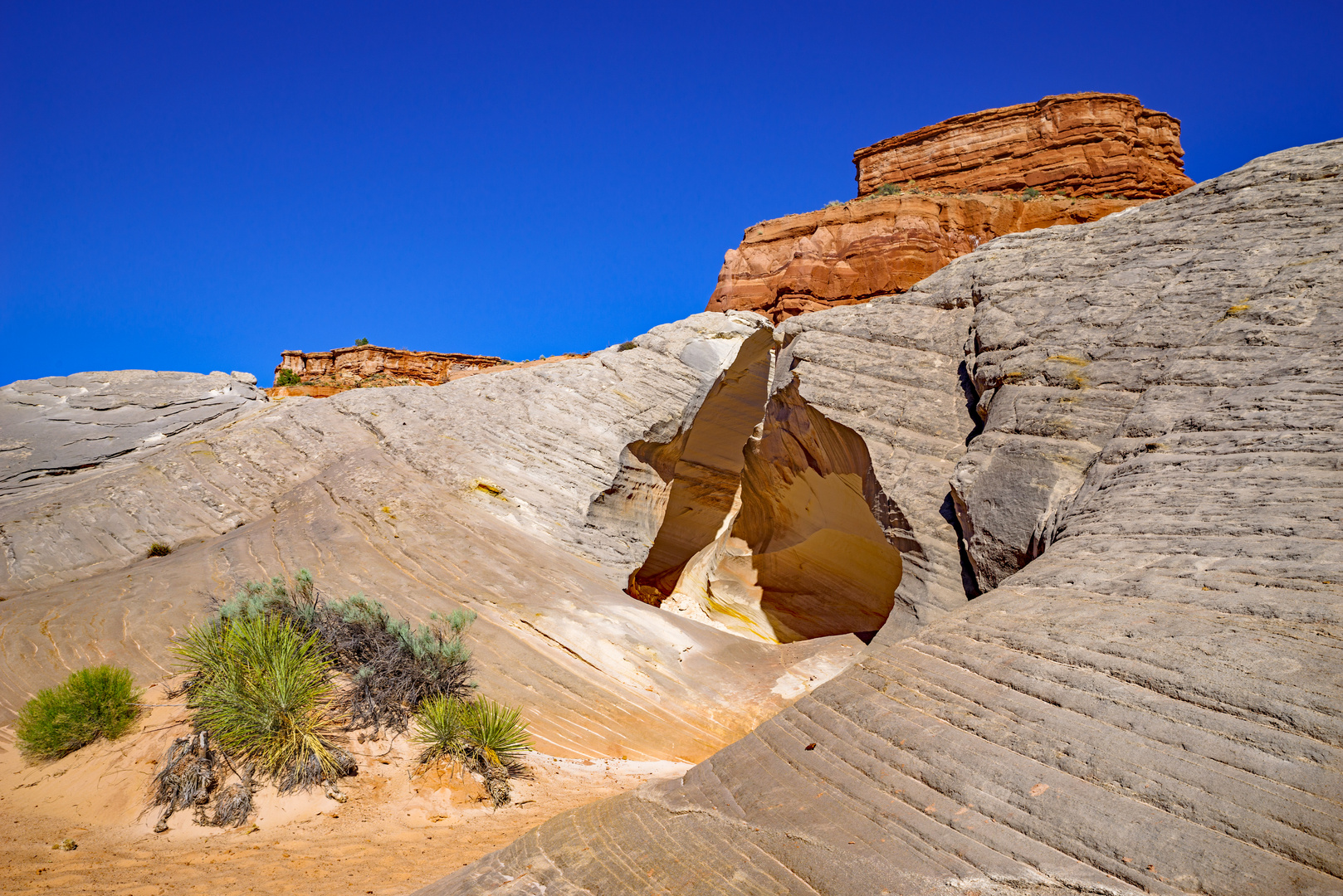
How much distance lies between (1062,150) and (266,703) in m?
45.5

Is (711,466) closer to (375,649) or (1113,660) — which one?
(375,649)

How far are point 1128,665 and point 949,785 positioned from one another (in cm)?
123

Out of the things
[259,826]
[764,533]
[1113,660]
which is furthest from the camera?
[764,533]

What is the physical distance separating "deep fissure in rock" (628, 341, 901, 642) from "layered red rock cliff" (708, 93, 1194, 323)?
2381 cm

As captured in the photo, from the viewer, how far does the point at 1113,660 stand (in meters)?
4.03

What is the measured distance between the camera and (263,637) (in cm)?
652

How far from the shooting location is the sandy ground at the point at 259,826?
15.5ft

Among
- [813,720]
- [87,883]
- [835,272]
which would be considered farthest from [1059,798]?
[835,272]

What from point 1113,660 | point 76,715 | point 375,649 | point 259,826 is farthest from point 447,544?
point 1113,660

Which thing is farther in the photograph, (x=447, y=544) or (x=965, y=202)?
(x=965, y=202)

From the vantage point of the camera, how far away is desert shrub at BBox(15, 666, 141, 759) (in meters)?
6.09

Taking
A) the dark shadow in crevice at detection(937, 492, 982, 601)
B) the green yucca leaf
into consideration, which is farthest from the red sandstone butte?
the green yucca leaf

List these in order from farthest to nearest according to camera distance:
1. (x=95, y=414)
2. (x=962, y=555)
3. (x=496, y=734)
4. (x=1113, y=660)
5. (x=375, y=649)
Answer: (x=95, y=414) → (x=962, y=555) → (x=375, y=649) → (x=496, y=734) → (x=1113, y=660)

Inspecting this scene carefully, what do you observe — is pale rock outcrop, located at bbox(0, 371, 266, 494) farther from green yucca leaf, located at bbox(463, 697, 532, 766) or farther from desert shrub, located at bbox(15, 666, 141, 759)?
green yucca leaf, located at bbox(463, 697, 532, 766)
